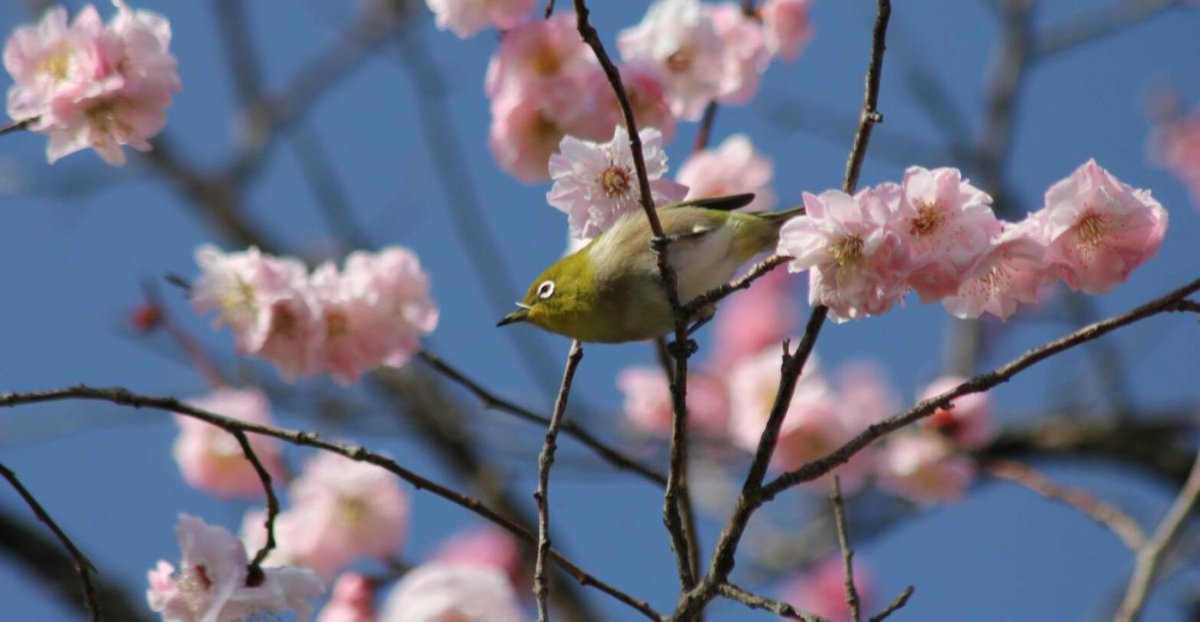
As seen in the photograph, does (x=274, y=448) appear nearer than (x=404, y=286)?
No

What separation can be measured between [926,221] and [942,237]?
29 millimetres

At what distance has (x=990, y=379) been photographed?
1524mm

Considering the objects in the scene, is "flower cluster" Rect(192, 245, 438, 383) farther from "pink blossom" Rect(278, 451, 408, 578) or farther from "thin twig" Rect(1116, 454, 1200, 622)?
"thin twig" Rect(1116, 454, 1200, 622)

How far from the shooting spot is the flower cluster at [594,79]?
96.6 inches

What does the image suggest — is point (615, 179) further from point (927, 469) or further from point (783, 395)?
point (927, 469)

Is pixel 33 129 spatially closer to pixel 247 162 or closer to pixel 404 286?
pixel 404 286

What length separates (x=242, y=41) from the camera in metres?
6.32

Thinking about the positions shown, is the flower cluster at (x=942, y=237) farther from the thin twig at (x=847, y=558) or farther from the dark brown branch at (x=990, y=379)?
the thin twig at (x=847, y=558)

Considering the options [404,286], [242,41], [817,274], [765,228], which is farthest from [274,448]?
[242,41]

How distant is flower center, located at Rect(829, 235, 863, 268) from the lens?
1.53m

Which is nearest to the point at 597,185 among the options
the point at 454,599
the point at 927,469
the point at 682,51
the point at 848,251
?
the point at 848,251

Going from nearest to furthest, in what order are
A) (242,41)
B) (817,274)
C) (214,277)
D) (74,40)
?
(817,274), (74,40), (214,277), (242,41)

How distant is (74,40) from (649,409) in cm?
225

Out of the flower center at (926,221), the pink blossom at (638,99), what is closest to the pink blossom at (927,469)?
the pink blossom at (638,99)
